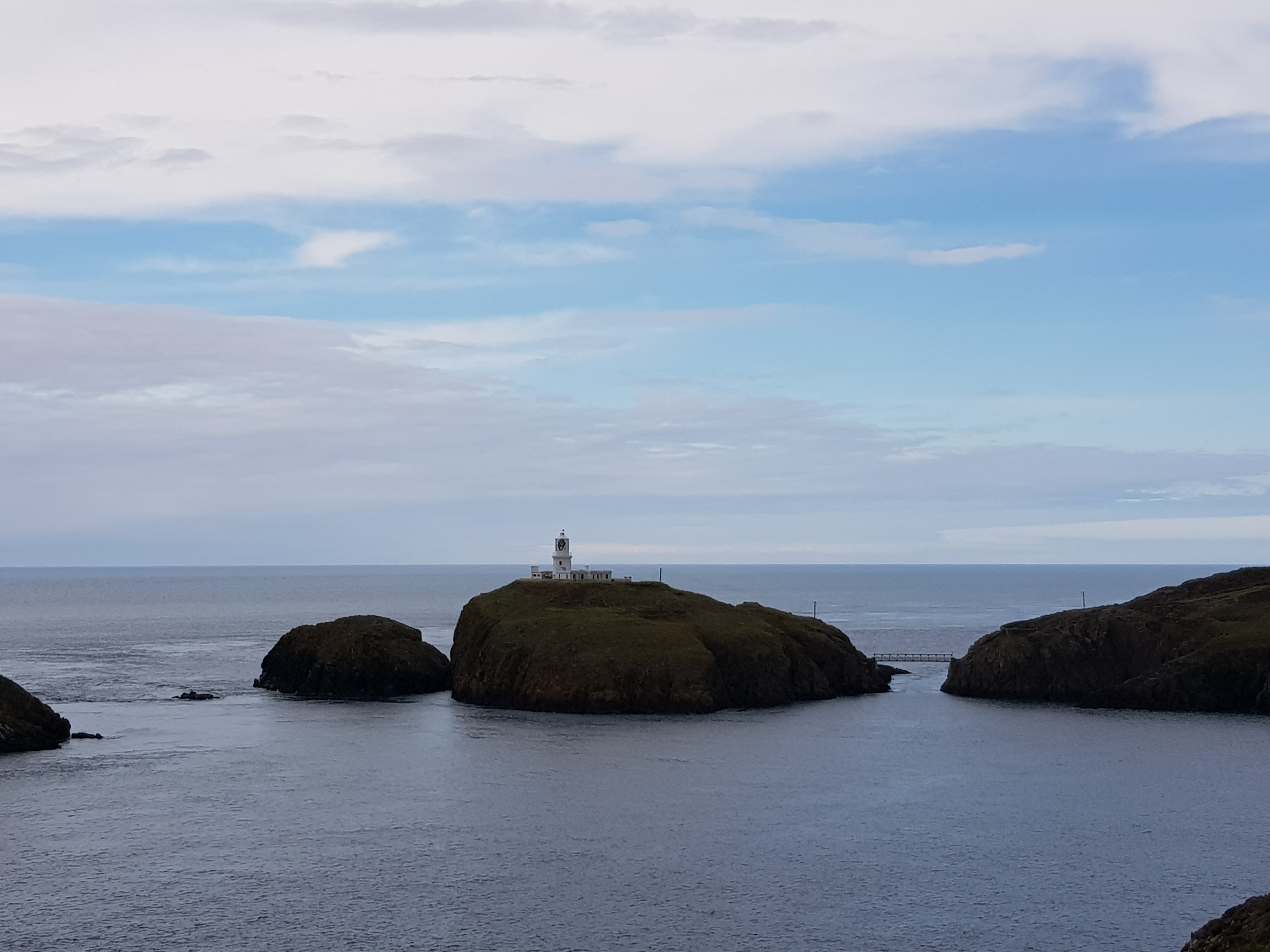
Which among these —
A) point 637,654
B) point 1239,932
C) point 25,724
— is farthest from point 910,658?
point 1239,932

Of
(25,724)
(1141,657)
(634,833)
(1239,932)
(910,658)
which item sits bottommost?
(634,833)

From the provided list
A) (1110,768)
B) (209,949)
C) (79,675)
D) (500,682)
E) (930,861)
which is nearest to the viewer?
(209,949)

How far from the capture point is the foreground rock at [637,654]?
128m

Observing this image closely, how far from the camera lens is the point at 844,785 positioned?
9350cm

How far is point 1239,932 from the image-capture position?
41.8 m

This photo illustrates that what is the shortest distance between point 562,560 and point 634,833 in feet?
299

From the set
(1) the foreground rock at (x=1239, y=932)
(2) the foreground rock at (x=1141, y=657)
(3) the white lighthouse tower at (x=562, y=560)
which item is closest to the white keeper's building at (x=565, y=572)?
(3) the white lighthouse tower at (x=562, y=560)

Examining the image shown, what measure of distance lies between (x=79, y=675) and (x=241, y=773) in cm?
8137

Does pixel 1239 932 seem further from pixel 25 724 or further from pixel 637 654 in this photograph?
pixel 25 724

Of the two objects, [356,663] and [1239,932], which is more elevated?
[356,663]

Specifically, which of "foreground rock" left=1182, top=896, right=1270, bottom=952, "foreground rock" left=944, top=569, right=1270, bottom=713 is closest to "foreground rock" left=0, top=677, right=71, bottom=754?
"foreground rock" left=1182, top=896, right=1270, bottom=952

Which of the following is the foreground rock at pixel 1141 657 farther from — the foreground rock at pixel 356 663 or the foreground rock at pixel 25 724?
the foreground rock at pixel 25 724

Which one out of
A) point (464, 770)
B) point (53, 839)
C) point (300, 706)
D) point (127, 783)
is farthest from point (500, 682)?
point (53, 839)

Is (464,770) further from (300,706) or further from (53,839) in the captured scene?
(300,706)
